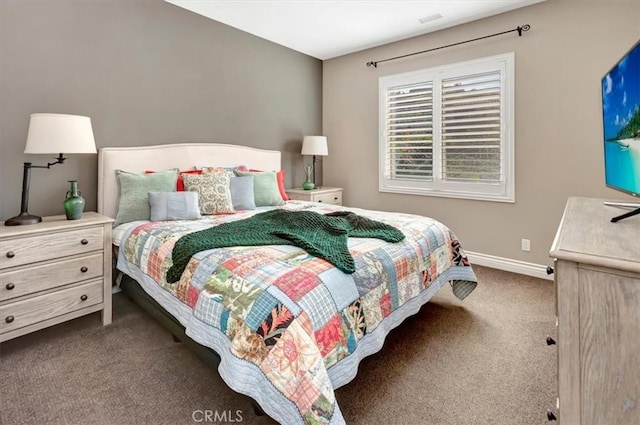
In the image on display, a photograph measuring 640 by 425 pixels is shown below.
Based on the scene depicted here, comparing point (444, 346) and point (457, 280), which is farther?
point (457, 280)

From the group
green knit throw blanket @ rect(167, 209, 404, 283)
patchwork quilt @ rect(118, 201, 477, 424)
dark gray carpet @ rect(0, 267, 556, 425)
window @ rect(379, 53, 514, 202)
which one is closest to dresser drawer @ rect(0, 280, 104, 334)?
dark gray carpet @ rect(0, 267, 556, 425)

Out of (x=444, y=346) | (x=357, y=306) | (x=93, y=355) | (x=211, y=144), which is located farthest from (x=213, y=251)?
(x=211, y=144)

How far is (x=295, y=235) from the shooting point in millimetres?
1903

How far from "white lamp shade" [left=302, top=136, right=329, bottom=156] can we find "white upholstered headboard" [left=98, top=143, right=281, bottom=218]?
16.8 inches

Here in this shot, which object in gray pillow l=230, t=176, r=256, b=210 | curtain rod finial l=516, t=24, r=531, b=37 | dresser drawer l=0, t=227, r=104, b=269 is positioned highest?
curtain rod finial l=516, t=24, r=531, b=37

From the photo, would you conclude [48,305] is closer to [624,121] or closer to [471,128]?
[624,121]

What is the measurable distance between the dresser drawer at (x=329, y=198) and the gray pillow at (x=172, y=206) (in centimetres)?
179

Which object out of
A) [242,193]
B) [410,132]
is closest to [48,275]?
[242,193]

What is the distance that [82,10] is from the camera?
267 cm

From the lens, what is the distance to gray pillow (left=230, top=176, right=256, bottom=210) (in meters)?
3.08

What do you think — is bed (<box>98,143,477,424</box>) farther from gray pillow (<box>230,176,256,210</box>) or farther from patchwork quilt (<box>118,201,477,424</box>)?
gray pillow (<box>230,176,256,210</box>)

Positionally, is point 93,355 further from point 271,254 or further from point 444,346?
point 444,346

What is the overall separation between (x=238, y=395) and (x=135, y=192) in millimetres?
1816

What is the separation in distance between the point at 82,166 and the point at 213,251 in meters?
1.79
